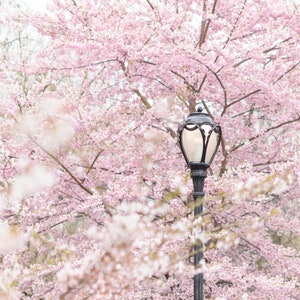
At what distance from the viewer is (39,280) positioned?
7645mm

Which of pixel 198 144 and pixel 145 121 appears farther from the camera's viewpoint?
pixel 145 121

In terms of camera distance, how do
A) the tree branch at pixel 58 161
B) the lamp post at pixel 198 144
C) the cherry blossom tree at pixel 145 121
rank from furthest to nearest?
1. the cherry blossom tree at pixel 145 121
2. the tree branch at pixel 58 161
3. the lamp post at pixel 198 144

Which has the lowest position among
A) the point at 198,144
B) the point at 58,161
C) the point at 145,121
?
the point at 198,144

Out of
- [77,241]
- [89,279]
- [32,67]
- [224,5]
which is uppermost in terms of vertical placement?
[224,5]

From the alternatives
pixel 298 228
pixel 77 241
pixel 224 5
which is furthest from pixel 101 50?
pixel 298 228

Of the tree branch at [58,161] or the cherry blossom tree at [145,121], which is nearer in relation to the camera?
the tree branch at [58,161]

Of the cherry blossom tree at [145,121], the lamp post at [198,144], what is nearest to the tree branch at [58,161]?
the cherry blossom tree at [145,121]

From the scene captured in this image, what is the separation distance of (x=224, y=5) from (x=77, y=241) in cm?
431

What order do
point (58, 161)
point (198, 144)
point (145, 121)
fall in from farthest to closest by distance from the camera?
1. point (145, 121)
2. point (58, 161)
3. point (198, 144)

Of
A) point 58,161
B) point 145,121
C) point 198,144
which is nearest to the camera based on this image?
point 198,144

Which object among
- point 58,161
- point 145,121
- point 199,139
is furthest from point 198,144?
point 145,121

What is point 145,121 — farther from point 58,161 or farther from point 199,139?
point 199,139

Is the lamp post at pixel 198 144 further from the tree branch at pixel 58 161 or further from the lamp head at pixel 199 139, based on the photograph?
the tree branch at pixel 58 161

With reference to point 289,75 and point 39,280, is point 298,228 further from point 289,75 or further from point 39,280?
point 39,280
